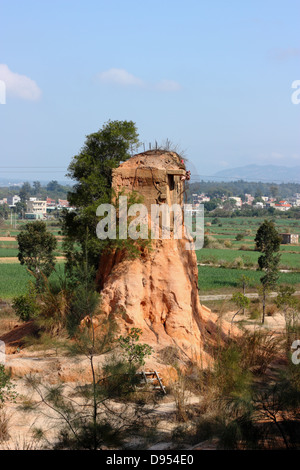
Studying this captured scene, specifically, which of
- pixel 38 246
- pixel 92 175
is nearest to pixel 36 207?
pixel 38 246

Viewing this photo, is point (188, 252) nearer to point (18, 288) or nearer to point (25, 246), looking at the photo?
point (25, 246)

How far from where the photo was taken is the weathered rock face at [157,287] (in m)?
13.2

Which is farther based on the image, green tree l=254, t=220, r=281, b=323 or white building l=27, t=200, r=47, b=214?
white building l=27, t=200, r=47, b=214

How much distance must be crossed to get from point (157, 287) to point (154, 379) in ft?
9.56

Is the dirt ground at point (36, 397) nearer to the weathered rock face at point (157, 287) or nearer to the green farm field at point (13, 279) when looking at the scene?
the weathered rock face at point (157, 287)

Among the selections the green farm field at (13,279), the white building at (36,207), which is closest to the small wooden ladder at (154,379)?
the green farm field at (13,279)

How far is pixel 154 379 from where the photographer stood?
1143cm

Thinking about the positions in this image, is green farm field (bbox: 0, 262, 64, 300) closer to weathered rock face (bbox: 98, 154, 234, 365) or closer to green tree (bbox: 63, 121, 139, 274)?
green tree (bbox: 63, 121, 139, 274)

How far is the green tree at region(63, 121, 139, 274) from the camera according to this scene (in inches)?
628

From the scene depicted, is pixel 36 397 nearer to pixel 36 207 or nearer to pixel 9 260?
pixel 9 260

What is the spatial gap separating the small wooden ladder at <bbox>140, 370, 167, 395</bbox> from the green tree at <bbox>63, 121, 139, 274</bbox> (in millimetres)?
4582

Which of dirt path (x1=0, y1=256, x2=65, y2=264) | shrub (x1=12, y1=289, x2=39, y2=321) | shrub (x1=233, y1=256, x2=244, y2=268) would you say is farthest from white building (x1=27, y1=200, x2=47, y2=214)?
shrub (x1=12, y1=289, x2=39, y2=321)

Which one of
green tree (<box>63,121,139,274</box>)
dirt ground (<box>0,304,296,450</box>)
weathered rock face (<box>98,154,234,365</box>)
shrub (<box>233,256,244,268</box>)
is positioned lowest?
shrub (<box>233,256,244,268</box>)

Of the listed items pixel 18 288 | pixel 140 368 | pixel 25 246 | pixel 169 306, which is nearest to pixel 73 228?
pixel 169 306
